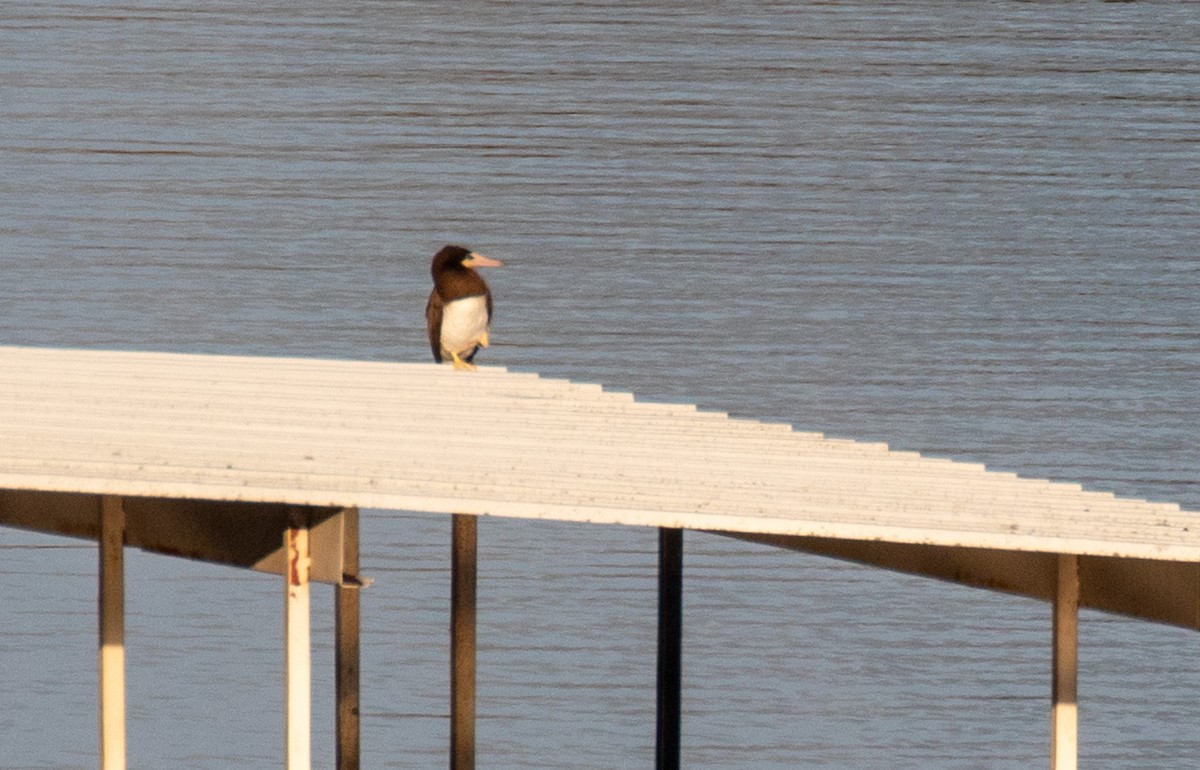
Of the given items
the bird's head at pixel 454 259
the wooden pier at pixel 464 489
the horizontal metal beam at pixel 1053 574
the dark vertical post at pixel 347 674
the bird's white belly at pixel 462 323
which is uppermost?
the bird's head at pixel 454 259

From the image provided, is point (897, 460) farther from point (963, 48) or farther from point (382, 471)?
point (963, 48)

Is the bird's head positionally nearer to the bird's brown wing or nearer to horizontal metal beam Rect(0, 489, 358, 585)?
the bird's brown wing

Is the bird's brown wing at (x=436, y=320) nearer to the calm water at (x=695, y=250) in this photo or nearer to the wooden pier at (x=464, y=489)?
the wooden pier at (x=464, y=489)

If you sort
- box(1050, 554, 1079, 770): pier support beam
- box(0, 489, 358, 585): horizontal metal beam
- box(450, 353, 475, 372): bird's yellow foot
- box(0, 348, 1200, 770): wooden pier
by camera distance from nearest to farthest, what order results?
box(0, 348, 1200, 770): wooden pier < box(0, 489, 358, 585): horizontal metal beam < box(1050, 554, 1079, 770): pier support beam < box(450, 353, 475, 372): bird's yellow foot

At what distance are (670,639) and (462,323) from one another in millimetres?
1220

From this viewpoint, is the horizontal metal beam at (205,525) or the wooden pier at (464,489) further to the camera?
the horizontal metal beam at (205,525)

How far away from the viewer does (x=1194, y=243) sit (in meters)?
7.82

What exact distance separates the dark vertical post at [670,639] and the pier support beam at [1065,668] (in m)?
1.20

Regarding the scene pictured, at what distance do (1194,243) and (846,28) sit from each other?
5.06ft

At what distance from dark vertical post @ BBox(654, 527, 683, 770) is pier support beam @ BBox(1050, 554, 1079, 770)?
3.92 feet

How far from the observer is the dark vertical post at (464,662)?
3.57 meters

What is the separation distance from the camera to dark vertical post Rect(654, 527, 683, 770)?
3.73 m

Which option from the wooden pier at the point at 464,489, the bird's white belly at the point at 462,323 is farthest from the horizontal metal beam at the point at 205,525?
the bird's white belly at the point at 462,323

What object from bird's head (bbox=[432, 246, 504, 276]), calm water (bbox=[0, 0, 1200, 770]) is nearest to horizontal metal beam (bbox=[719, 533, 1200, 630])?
bird's head (bbox=[432, 246, 504, 276])
